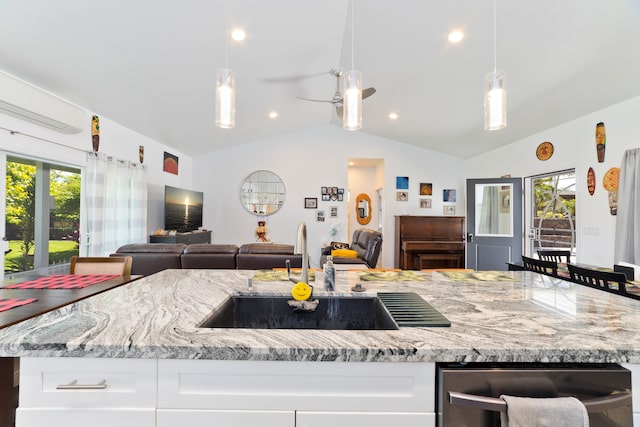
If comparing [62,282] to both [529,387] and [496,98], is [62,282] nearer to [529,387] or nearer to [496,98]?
[529,387]

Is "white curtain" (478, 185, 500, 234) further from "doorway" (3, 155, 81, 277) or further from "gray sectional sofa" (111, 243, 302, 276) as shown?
"doorway" (3, 155, 81, 277)

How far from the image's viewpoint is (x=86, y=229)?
3494 mm

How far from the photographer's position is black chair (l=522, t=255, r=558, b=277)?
2240 millimetres

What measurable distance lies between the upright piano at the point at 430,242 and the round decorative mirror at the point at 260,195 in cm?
254

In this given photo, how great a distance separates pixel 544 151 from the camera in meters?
4.08

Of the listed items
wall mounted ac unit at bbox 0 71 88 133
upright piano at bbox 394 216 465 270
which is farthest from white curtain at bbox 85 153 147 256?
upright piano at bbox 394 216 465 270

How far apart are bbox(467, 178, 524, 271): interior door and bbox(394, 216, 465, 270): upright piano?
21.4 inches

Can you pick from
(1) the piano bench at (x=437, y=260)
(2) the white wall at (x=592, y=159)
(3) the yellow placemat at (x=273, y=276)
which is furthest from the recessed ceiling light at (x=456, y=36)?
(1) the piano bench at (x=437, y=260)

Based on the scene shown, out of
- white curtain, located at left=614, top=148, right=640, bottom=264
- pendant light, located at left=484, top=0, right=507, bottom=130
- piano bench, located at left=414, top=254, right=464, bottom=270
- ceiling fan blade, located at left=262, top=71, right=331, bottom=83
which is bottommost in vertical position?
piano bench, located at left=414, top=254, right=464, bottom=270

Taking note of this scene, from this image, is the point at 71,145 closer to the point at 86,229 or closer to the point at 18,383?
the point at 86,229

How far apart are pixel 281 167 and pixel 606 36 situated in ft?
16.9

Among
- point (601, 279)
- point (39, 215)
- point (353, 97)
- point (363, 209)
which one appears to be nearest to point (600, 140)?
point (601, 279)

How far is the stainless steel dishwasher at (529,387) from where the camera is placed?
2.52 ft

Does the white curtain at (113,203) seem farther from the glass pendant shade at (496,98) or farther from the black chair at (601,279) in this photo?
the black chair at (601,279)
